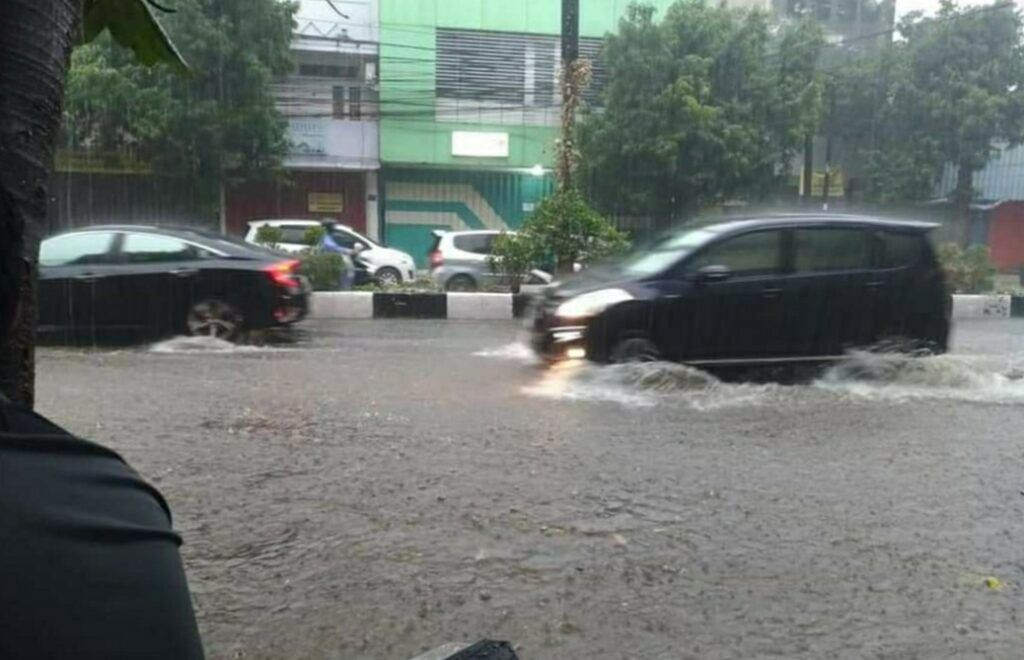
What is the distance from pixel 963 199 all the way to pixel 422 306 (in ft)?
62.3

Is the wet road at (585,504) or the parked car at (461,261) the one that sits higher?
the parked car at (461,261)

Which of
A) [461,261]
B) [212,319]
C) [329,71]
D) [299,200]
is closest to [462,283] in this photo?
[461,261]

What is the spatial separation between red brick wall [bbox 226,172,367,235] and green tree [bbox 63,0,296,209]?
339 centimetres

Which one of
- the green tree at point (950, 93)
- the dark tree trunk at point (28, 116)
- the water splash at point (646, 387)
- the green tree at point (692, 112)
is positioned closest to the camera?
the dark tree trunk at point (28, 116)

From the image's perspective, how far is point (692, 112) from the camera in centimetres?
2108

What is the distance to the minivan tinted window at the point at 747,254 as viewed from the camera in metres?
7.84

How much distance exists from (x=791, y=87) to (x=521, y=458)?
1998cm

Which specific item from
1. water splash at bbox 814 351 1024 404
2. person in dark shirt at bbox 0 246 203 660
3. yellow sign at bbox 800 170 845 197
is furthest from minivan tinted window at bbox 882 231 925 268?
yellow sign at bbox 800 170 845 197

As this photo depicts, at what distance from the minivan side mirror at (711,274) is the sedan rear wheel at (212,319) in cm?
490

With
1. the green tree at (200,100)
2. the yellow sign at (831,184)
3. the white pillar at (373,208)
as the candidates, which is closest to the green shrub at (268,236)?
the green tree at (200,100)

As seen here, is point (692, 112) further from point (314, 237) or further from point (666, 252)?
point (666, 252)

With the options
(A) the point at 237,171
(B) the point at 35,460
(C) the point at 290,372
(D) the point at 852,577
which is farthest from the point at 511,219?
(B) the point at 35,460

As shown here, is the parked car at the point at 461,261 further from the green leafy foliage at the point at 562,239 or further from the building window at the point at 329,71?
the building window at the point at 329,71

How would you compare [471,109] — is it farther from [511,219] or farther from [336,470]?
[336,470]
